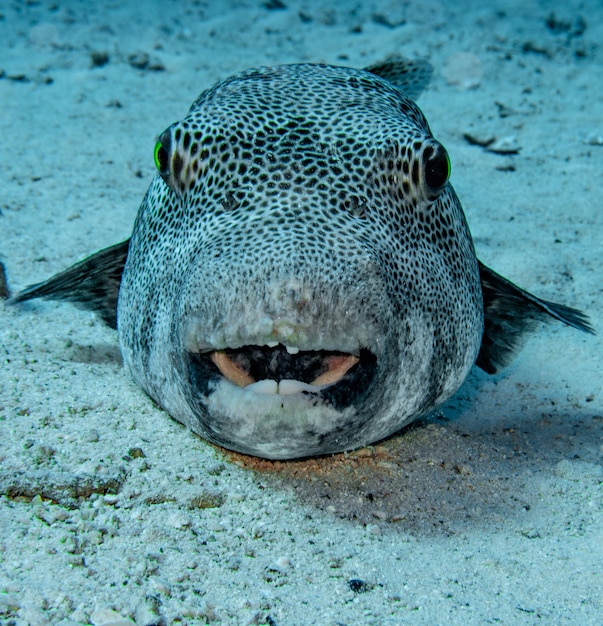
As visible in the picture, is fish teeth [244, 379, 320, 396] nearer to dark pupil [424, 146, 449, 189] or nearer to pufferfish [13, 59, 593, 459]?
pufferfish [13, 59, 593, 459]

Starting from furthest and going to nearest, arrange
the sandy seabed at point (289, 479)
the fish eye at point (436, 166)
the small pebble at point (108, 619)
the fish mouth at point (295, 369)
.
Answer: the fish eye at point (436, 166) → the fish mouth at point (295, 369) → the sandy seabed at point (289, 479) → the small pebble at point (108, 619)

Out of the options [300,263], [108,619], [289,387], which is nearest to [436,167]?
[300,263]

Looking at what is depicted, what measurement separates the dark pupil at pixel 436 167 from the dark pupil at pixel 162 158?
1028 mm

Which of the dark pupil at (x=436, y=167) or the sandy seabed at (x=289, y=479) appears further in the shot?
the dark pupil at (x=436, y=167)

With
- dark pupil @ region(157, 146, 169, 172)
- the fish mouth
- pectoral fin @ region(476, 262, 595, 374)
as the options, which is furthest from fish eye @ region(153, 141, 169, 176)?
pectoral fin @ region(476, 262, 595, 374)

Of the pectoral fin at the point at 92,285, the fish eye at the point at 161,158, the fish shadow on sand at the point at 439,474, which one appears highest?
the fish eye at the point at 161,158

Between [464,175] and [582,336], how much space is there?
2.75 m

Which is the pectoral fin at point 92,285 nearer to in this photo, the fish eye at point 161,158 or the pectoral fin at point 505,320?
the fish eye at point 161,158

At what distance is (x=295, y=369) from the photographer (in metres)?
2.14

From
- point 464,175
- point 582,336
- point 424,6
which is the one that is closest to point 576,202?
point 464,175

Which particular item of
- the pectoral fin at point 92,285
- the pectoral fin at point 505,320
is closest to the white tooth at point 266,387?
the pectoral fin at point 92,285

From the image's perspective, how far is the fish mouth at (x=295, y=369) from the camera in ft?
6.78

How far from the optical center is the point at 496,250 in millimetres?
5016

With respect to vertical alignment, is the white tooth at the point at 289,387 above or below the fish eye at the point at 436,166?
below
